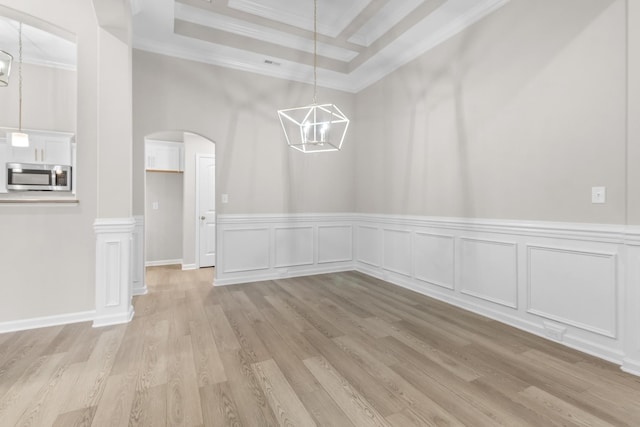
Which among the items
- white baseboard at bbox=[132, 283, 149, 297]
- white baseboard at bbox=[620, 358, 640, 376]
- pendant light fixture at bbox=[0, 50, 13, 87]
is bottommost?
white baseboard at bbox=[620, 358, 640, 376]

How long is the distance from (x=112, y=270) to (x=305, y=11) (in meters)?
3.91

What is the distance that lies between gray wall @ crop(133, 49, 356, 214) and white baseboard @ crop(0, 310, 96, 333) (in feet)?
5.02

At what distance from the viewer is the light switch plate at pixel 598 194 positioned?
8.09ft

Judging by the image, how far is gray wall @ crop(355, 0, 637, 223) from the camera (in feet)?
8.07

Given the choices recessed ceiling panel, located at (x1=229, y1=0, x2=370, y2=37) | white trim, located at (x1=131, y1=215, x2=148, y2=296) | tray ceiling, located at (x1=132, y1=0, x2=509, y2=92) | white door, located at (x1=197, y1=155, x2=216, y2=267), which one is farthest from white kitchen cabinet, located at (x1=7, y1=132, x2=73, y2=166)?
recessed ceiling panel, located at (x1=229, y1=0, x2=370, y2=37)

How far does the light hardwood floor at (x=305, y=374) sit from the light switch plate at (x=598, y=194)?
128cm

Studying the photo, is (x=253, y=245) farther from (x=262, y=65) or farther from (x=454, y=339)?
(x=454, y=339)

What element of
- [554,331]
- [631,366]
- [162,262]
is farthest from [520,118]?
[162,262]

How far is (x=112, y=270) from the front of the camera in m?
3.16

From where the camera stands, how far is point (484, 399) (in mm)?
1943

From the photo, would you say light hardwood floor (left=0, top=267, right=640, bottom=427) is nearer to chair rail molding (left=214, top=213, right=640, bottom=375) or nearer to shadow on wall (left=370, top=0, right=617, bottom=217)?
chair rail molding (left=214, top=213, right=640, bottom=375)

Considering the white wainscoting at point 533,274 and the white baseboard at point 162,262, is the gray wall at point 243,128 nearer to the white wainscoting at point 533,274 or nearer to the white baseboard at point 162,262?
the white wainscoting at point 533,274

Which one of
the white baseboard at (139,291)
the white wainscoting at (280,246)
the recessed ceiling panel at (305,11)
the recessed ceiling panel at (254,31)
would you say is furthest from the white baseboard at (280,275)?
the recessed ceiling panel at (305,11)

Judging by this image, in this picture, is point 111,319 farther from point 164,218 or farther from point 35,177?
point 164,218
